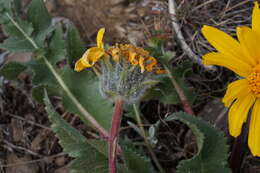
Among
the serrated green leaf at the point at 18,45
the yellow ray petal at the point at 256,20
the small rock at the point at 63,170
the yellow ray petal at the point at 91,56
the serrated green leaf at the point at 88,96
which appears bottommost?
the small rock at the point at 63,170

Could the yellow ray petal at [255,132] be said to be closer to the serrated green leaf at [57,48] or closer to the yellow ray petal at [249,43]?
the yellow ray petal at [249,43]

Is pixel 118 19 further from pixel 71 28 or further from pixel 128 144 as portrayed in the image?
pixel 128 144

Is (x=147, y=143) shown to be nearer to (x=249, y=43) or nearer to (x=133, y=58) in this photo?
(x=133, y=58)

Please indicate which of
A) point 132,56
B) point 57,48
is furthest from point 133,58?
point 57,48

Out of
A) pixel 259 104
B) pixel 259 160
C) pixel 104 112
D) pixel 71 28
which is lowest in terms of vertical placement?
pixel 259 160

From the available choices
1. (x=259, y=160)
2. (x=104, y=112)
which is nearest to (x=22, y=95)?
(x=104, y=112)

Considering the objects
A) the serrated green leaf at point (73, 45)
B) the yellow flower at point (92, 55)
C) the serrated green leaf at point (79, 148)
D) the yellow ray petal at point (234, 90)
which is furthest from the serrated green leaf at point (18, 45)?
the yellow ray petal at point (234, 90)
